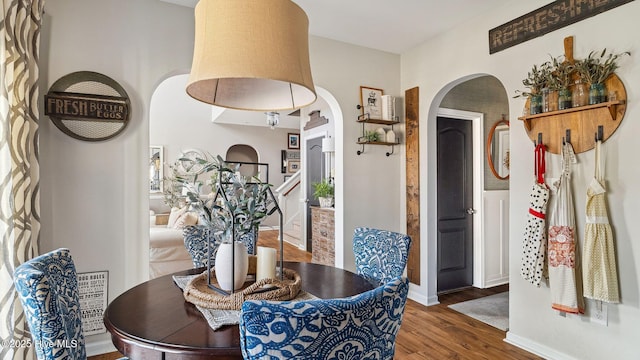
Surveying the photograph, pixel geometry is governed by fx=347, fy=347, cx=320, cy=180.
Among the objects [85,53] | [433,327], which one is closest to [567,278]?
[433,327]

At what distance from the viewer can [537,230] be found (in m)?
2.50

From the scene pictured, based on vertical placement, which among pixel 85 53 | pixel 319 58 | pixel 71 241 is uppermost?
pixel 319 58

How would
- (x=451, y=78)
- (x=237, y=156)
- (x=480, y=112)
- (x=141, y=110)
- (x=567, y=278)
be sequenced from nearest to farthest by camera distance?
1. (x=567, y=278)
2. (x=141, y=110)
3. (x=451, y=78)
4. (x=480, y=112)
5. (x=237, y=156)

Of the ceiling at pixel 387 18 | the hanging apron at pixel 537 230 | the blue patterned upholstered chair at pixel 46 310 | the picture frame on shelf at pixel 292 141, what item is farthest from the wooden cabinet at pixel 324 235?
the picture frame on shelf at pixel 292 141

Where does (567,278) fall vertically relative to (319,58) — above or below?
below

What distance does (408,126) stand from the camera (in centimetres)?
378

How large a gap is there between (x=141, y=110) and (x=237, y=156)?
6864 mm

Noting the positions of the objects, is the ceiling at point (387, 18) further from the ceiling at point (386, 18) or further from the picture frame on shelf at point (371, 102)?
the picture frame on shelf at point (371, 102)

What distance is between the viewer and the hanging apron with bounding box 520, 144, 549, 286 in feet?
8.17

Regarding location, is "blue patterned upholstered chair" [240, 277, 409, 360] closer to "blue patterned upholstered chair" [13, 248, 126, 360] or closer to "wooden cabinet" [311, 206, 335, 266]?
"blue patterned upholstered chair" [13, 248, 126, 360]

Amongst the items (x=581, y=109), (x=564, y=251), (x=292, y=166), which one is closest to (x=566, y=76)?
(x=581, y=109)

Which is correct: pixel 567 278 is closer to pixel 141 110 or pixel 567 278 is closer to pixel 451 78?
pixel 451 78

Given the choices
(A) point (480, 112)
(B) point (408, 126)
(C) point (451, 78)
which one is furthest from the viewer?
(A) point (480, 112)

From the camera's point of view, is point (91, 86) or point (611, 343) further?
point (91, 86)
